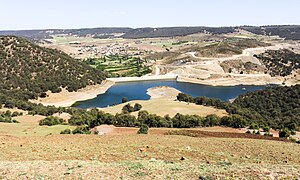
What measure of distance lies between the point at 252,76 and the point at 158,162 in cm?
13993

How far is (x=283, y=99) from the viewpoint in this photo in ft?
250

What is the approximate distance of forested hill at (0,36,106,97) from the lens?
330ft

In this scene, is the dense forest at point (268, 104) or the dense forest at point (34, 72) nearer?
the dense forest at point (268, 104)

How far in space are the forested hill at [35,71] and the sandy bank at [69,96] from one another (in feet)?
6.52

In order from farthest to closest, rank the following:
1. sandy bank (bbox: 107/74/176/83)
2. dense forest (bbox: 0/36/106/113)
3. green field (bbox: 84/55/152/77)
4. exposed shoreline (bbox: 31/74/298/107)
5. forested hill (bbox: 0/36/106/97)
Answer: green field (bbox: 84/55/152/77) < sandy bank (bbox: 107/74/176/83) < forested hill (bbox: 0/36/106/97) < dense forest (bbox: 0/36/106/113) < exposed shoreline (bbox: 31/74/298/107)

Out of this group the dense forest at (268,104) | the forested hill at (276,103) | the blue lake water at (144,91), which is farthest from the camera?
the blue lake water at (144,91)

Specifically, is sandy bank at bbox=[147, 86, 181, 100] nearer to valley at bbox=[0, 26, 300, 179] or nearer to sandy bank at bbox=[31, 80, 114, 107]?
valley at bbox=[0, 26, 300, 179]

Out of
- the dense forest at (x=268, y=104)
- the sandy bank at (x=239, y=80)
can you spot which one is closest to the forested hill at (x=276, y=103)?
the dense forest at (x=268, y=104)

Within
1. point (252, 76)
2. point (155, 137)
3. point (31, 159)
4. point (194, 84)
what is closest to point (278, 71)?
point (252, 76)

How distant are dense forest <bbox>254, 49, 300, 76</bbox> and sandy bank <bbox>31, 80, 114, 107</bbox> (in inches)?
3319

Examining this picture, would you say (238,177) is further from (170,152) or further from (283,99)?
(283,99)

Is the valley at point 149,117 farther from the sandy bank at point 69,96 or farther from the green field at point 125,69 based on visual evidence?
the green field at point 125,69

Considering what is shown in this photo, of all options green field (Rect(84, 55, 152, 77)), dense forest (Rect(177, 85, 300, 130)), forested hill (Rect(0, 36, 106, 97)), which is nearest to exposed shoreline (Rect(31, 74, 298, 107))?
forested hill (Rect(0, 36, 106, 97))

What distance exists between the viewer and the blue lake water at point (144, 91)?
4082 inches
